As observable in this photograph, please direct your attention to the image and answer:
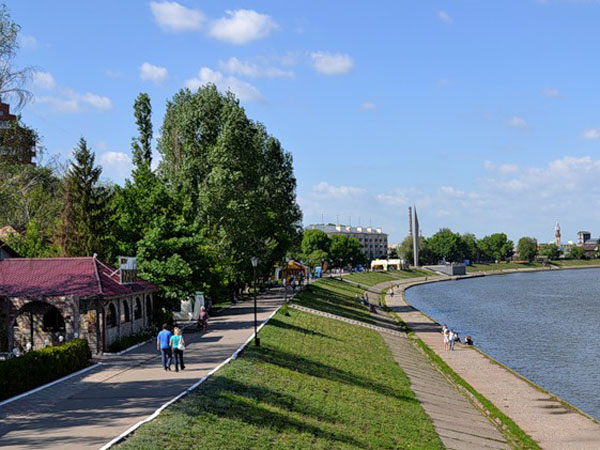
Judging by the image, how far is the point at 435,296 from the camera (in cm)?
12625

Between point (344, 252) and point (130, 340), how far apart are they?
154 meters

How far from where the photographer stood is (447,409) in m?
32.3

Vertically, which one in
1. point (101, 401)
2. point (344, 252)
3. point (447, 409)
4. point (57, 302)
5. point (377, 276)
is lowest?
point (447, 409)

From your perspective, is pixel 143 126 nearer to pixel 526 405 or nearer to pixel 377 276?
pixel 526 405

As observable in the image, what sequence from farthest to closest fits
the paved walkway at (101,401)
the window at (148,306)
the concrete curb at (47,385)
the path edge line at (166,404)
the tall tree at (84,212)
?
1. the tall tree at (84,212)
2. the window at (148,306)
3. the concrete curb at (47,385)
4. the paved walkway at (101,401)
5. the path edge line at (166,404)

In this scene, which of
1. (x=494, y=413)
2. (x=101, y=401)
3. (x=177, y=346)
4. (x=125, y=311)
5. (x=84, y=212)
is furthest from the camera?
(x=84, y=212)

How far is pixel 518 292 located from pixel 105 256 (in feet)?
316

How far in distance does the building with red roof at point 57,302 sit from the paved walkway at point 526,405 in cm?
2033

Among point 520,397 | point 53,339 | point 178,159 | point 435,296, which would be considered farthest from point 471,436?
point 435,296

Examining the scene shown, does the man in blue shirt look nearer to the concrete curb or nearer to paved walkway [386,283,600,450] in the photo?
the concrete curb

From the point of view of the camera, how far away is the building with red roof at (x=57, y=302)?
33594mm

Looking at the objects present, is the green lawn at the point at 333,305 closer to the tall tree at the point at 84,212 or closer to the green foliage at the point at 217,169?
the green foliage at the point at 217,169

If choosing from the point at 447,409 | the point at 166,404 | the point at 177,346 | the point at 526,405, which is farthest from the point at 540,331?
the point at 166,404

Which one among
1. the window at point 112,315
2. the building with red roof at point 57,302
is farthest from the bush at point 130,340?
the window at point 112,315
